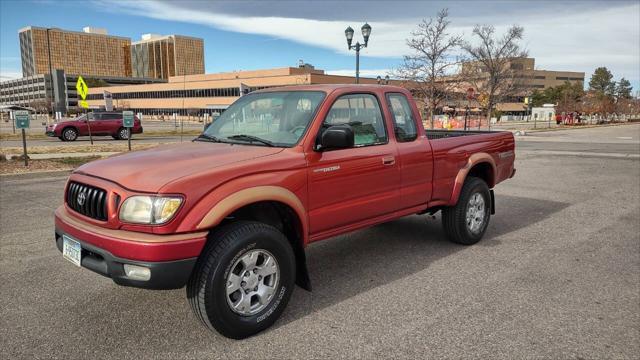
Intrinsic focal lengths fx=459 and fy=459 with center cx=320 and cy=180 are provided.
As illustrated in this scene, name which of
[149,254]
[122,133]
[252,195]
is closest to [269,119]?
[252,195]

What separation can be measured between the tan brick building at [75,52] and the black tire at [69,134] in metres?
133

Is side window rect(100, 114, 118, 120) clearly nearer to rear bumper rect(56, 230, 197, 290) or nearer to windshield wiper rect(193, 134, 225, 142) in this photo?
windshield wiper rect(193, 134, 225, 142)

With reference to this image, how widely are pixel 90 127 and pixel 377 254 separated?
23.5m

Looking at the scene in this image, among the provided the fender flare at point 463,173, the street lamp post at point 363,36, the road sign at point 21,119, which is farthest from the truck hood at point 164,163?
the street lamp post at point 363,36

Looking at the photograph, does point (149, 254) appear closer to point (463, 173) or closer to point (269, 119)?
point (269, 119)

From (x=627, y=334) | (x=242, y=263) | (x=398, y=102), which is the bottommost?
(x=627, y=334)

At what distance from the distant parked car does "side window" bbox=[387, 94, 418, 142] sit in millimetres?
21193

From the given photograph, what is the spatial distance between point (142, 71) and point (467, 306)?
175781 mm

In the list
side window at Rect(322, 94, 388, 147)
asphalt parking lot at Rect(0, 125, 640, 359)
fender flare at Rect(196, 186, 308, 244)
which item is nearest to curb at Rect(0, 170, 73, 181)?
asphalt parking lot at Rect(0, 125, 640, 359)

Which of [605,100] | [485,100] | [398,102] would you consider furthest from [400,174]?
[605,100]

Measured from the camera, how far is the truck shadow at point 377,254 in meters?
4.07

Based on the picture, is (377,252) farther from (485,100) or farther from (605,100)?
(605,100)

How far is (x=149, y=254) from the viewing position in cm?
286

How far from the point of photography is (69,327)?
3.44m
